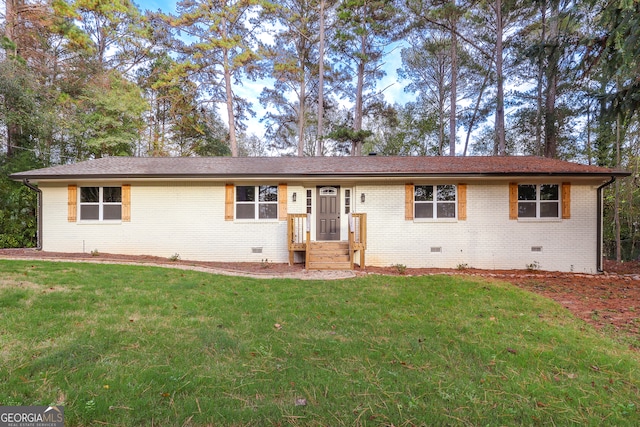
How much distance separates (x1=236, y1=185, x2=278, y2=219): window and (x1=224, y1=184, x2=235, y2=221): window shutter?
0.20m

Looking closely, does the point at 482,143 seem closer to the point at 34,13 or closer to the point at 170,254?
the point at 170,254

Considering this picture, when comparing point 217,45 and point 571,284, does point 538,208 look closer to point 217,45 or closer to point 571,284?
point 571,284

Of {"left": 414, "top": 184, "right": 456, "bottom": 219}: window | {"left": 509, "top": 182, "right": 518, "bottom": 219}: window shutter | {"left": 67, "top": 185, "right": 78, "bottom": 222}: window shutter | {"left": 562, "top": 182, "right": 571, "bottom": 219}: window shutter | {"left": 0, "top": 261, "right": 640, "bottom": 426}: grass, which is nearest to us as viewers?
{"left": 0, "top": 261, "right": 640, "bottom": 426}: grass

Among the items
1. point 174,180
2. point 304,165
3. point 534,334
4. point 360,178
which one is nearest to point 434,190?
point 360,178

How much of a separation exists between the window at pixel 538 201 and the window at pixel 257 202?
8061 millimetres

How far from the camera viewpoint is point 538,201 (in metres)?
8.74

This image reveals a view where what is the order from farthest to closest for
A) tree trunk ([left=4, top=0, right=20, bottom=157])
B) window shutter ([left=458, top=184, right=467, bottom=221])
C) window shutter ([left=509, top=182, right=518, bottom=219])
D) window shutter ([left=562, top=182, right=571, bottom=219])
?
tree trunk ([left=4, top=0, right=20, bottom=157]) < window shutter ([left=458, top=184, right=467, bottom=221]) < window shutter ([left=509, top=182, right=518, bottom=219]) < window shutter ([left=562, top=182, right=571, bottom=219])

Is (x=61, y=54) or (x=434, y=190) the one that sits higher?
(x=61, y=54)

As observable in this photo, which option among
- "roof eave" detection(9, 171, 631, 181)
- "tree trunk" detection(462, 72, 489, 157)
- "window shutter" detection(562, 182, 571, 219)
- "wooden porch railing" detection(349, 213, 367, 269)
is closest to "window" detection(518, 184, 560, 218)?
"window shutter" detection(562, 182, 571, 219)

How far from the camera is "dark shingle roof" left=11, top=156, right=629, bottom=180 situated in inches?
330

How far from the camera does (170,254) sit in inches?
359

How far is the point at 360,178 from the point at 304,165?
7.32ft

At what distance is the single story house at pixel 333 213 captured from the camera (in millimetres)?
8586

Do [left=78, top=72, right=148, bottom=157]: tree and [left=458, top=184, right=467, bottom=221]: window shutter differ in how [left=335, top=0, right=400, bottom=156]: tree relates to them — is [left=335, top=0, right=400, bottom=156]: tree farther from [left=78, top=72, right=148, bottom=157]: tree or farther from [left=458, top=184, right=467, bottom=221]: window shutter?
[left=78, top=72, right=148, bottom=157]: tree
